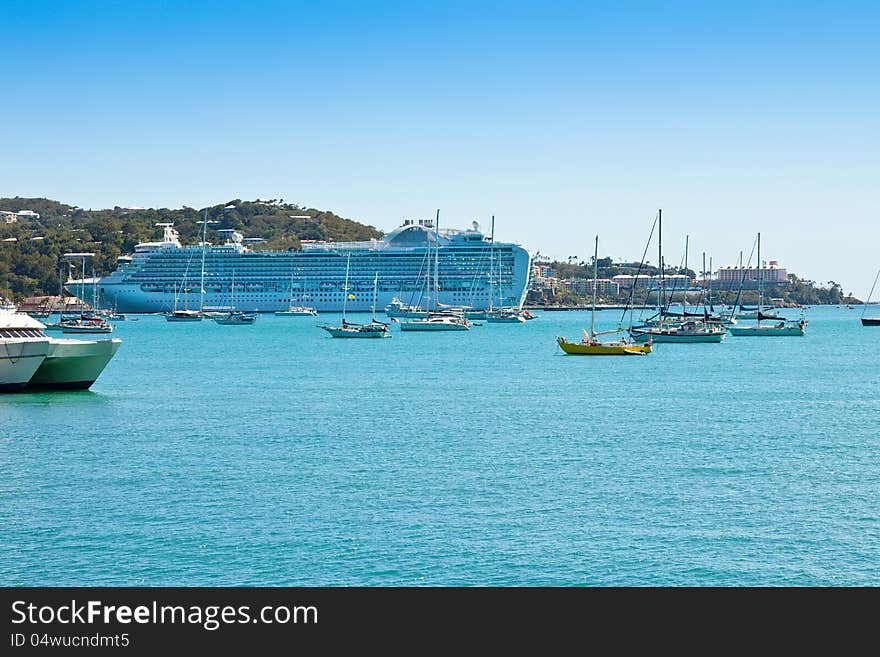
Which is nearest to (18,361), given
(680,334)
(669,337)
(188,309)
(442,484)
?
(442,484)

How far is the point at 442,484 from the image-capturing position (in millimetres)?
21219

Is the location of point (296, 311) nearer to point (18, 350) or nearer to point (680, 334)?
point (680, 334)

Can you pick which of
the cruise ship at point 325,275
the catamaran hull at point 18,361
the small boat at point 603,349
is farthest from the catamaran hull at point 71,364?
the cruise ship at point 325,275

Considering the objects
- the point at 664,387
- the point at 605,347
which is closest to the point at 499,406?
the point at 664,387

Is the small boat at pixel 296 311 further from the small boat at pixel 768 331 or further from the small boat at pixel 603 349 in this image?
the small boat at pixel 603 349

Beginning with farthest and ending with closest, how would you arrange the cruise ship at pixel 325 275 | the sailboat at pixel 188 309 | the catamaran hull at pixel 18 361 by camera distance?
the cruise ship at pixel 325 275
the sailboat at pixel 188 309
the catamaran hull at pixel 18 361

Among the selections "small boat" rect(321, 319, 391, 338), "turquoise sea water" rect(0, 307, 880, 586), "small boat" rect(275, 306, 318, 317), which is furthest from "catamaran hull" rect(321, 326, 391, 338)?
"small boat" rect(275, 306, 318, 317)

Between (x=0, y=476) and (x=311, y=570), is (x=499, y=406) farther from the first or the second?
(x=311, y=570)

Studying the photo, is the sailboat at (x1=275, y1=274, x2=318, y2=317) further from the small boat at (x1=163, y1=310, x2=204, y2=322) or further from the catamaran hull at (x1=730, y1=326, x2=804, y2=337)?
the catamaran hull at (x1=730, y1=326, x2=804, y2=337)

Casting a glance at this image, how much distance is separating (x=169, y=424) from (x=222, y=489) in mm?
10252

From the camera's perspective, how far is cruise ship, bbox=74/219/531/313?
459 feet

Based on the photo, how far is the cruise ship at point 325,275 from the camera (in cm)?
14000

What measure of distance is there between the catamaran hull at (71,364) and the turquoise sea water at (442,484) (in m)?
0.74

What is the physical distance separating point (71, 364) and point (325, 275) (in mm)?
109572
